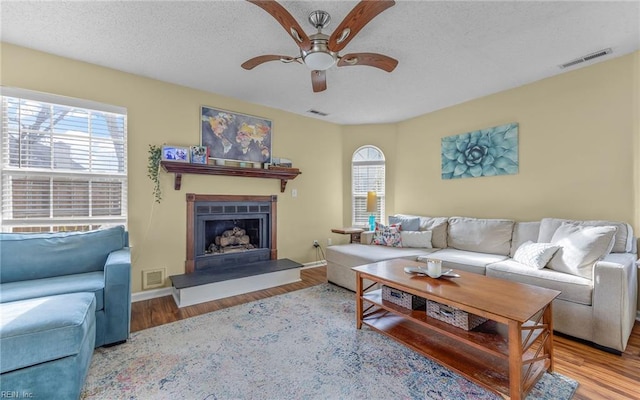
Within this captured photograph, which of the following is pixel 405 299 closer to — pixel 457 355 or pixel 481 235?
pixel 457 355

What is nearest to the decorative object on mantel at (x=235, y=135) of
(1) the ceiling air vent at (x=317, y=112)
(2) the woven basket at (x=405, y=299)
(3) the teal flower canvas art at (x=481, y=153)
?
(1) the ceiling air vent at (x=317, y=112)

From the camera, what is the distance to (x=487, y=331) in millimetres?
1802

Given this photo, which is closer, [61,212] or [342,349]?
[342,349]

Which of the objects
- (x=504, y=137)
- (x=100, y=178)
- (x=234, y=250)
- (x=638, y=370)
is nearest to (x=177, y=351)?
(x=234, y=250)

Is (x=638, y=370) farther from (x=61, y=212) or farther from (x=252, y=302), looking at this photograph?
(x=61, y=212)

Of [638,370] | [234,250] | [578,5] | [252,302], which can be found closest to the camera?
[638,370]

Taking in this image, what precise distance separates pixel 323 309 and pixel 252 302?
2.68 ft

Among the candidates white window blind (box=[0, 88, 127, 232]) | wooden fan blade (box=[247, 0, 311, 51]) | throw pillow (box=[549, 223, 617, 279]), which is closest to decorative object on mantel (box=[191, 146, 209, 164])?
white window blind (box=[0, 88, 127, 232])

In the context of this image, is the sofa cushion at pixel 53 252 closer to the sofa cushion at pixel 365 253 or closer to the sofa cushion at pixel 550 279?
the sofa cushion at pixel 365 253

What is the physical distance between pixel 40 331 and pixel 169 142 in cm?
236

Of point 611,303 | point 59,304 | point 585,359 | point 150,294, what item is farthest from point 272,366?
point 611,303

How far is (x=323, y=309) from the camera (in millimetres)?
2789

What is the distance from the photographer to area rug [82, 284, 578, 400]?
1.60 meters

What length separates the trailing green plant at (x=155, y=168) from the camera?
3143mm
